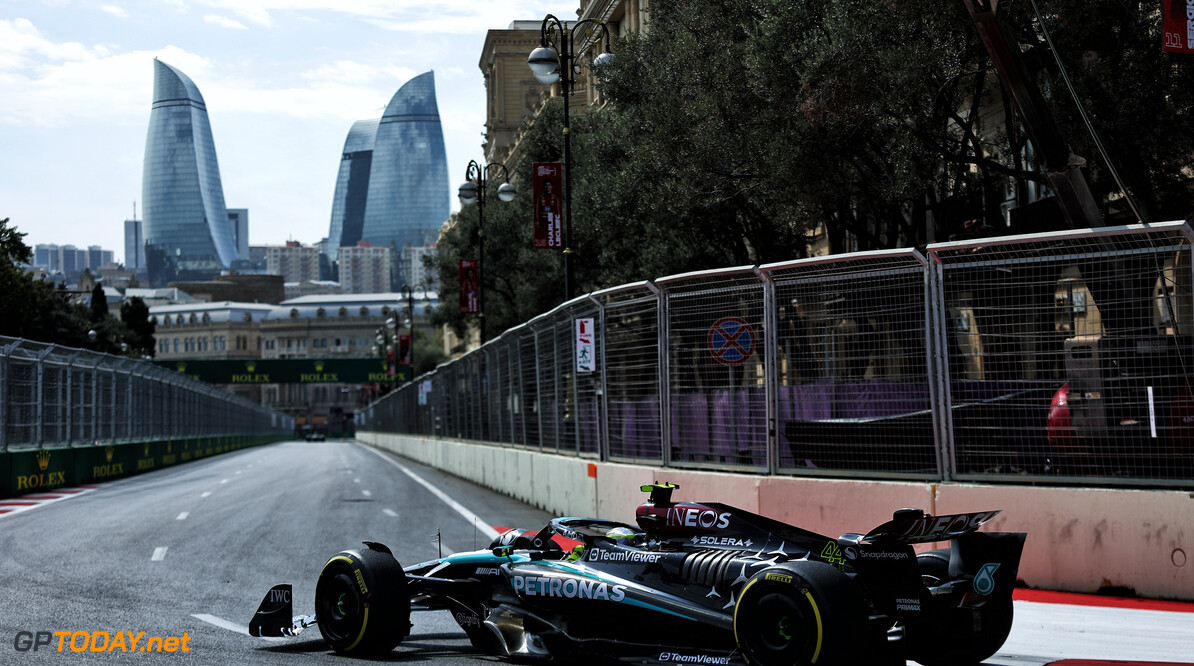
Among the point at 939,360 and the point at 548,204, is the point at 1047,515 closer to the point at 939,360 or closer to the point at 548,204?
the point at 939,360

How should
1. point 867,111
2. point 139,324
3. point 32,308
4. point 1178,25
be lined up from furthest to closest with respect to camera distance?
point 139,324 < point 32,308 < point 867,111 < point 1178,25

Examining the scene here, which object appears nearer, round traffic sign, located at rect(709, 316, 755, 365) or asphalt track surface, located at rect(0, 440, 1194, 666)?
asphalt track surface, located at rect(0, 440, 1194, 666)

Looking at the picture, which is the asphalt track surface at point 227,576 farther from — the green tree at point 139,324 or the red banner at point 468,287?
the green tree at point 139,324

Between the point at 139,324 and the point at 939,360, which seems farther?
the point at 139,324

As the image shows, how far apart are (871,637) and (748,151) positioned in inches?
535

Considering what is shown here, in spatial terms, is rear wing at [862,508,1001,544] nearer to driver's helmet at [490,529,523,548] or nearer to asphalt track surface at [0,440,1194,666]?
asphalt track surface at [0,440,1194,666]

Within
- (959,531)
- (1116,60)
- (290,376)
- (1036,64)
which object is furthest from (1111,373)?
(290,376)

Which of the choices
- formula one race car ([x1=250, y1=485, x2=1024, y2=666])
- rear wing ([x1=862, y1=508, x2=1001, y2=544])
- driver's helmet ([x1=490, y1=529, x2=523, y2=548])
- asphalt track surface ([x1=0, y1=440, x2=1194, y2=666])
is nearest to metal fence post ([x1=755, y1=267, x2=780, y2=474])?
asphalt track surface ([x1=0, y1=440, x2=1194, y2=666])

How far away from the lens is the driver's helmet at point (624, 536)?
650 cm

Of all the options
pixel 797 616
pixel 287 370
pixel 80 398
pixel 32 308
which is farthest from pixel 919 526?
A: pixel 287 370

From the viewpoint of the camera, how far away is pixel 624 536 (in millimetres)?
6598

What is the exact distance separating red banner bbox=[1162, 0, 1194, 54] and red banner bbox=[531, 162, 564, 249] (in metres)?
14.3

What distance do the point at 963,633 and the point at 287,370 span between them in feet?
332

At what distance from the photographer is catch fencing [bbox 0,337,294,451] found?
21172 mm
